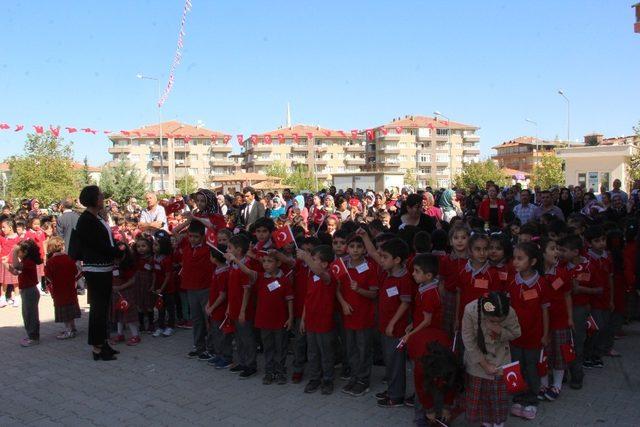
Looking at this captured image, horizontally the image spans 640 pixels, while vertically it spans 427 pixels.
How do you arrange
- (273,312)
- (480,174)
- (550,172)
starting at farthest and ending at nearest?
(480,174) → (550,172) → (273,312)

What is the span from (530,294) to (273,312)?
2529 mm

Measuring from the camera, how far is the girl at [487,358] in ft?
13.0

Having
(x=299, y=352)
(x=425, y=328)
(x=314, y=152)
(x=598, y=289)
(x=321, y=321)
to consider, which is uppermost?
(x=314, y=152)

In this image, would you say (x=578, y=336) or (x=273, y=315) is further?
(x=273, y=315)

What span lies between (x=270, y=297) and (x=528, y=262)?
2.57 metres

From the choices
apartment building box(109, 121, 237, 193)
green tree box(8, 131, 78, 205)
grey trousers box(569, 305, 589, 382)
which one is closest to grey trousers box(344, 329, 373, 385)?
grey trousers box(569, 305, 589, 382)

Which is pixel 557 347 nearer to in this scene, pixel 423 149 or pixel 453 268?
pixel 453 268

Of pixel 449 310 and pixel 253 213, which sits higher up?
pixel 253 213

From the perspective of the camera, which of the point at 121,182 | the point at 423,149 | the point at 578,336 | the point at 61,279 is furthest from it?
the point at 423,149

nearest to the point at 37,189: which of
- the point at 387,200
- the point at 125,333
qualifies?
the point at 387,200

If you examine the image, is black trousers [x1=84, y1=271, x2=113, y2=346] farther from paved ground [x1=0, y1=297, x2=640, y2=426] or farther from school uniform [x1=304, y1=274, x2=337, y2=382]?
school uniform [x1=304, y1=274, x2=337, y2=382]

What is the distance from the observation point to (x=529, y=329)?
14.8 ft

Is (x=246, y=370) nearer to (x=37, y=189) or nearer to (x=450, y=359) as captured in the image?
(x=450, y=359)

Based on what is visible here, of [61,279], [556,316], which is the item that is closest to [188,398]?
[61,279]
